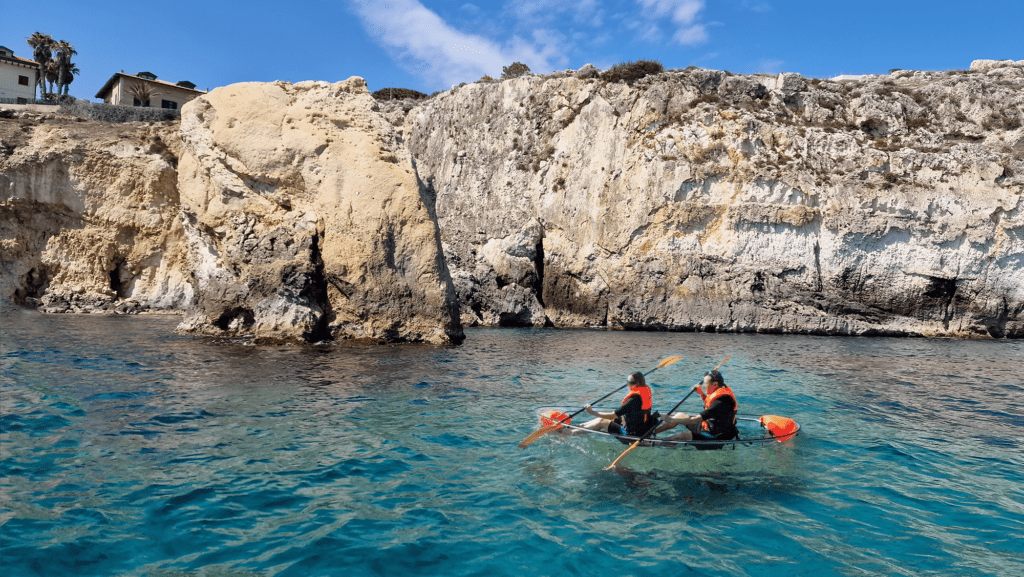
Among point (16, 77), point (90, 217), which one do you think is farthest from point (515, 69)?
point (16, 77)

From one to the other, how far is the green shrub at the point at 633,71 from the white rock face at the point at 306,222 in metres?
19.7

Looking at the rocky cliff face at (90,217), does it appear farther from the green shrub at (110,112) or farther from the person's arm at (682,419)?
the person's arm at (682,419)

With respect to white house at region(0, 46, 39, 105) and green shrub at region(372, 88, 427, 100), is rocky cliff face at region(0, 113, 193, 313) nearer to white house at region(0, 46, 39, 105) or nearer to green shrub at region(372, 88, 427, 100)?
white house at region(0, 46, 39, 105)

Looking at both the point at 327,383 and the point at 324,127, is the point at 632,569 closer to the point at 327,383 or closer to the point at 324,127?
the point at 327,383

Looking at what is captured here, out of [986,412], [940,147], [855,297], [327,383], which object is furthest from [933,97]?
[327,383]

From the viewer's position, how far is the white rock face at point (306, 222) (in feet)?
55.8

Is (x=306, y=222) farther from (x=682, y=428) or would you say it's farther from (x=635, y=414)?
(x=682, y=428)

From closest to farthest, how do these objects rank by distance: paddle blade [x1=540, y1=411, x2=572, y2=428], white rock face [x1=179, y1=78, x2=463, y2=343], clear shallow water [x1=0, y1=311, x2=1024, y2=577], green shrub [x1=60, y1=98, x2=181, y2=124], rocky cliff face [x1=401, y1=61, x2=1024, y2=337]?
clear shallow water [x1=0, y1=311, x2=1024, y2=577], paddle blade [x1=540, y1=411, x2=572, y2=428], white rock face [x1=179, y1=78, x2=463, y2=343], rocky cliff face [x1=401, y1=61, x2=1024, y2=337], green shrub [x1=60, y1=98, x2=181, y2=124]

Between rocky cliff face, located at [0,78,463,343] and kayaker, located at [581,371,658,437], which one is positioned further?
rocky cliff face, located at [0,78,463,343]

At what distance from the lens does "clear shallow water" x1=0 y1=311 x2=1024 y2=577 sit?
16.6ft

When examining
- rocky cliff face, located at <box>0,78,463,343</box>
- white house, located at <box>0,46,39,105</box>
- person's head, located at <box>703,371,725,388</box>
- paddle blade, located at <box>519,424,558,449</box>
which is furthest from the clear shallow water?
white house, located at <box>0,46,39,105</box>

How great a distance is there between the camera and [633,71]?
34312 mm

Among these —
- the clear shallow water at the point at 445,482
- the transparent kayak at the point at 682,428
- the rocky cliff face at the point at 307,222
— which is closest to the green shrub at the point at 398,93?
the rocky cliff face at the point at 307,222

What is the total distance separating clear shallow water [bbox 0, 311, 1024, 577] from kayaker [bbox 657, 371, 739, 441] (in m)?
0.42
